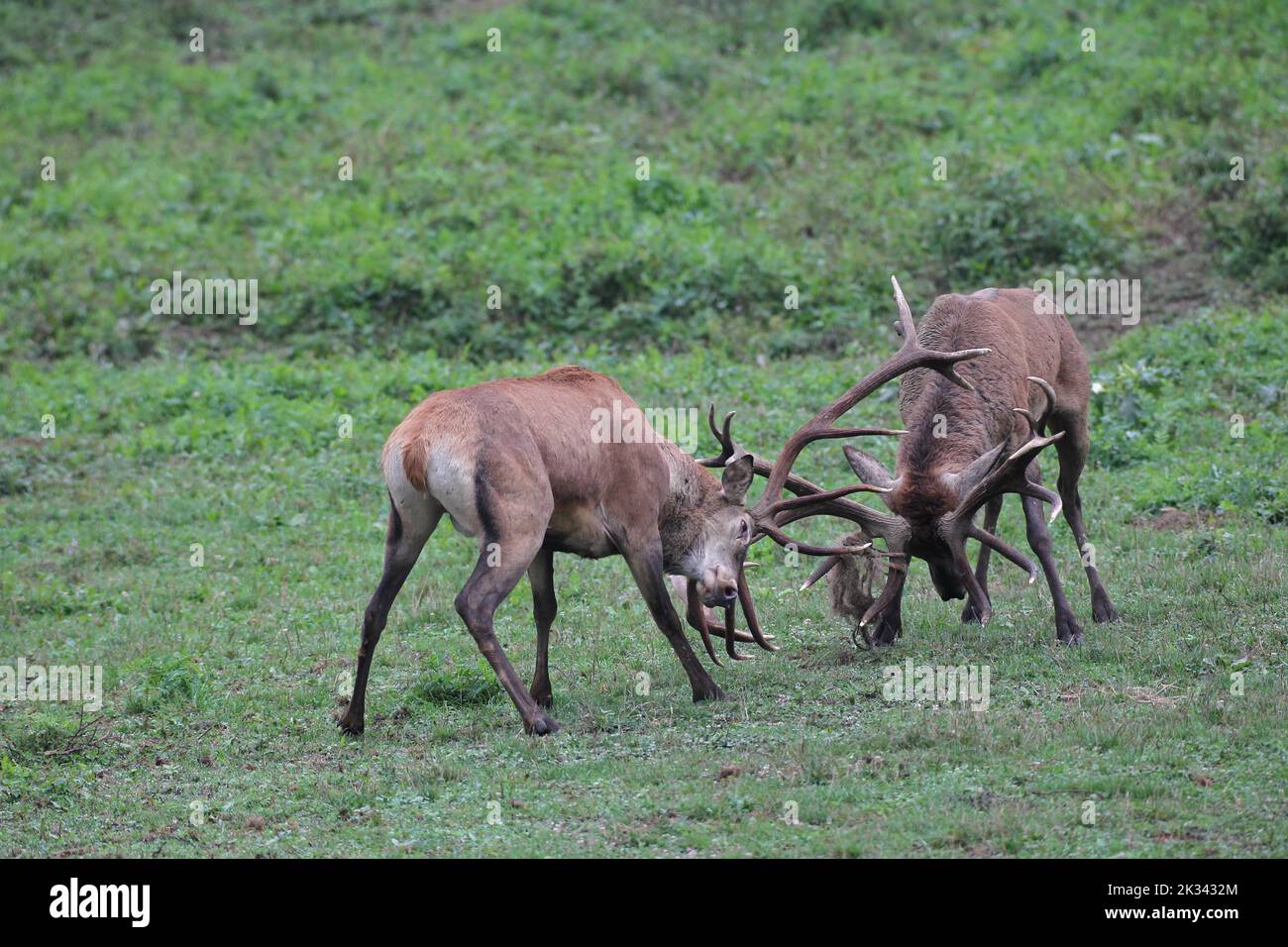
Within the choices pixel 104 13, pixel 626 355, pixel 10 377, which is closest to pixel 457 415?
pixel 626 355

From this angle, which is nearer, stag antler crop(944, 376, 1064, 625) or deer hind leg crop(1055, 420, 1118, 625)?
stag antler crop(944, 376, 1064, 625)

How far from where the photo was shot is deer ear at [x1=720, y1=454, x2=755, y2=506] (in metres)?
9.62

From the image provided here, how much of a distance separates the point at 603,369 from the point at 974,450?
698cm

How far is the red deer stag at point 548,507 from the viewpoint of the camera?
329 inches

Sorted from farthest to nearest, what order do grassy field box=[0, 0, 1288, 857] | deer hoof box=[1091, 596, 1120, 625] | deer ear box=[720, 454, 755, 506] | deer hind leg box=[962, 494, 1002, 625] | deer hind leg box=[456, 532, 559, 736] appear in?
deer hind leg box=[962, 494, 1002, 625], deer hoof box=[1091, 596, 1120, 625], deer ear box=[720, 454, 755, 506], deer hind leg box=[456, 532, 559, 736], grassy field box=[0, 0, 1288, 857]

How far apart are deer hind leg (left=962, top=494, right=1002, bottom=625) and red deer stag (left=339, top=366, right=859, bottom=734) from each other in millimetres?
1553

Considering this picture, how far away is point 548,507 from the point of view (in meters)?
8.63

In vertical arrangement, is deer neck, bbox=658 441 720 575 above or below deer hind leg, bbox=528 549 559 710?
above

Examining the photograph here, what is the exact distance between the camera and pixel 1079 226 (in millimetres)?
17578

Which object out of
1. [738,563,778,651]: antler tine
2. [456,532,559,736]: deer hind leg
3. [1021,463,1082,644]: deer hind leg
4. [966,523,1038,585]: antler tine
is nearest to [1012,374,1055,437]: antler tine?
[1021,463,1082,644]: deer hind leg

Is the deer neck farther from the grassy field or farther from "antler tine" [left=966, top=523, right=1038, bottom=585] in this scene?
"antler tine" [left=966, top=523, right=1038, bottom=585]

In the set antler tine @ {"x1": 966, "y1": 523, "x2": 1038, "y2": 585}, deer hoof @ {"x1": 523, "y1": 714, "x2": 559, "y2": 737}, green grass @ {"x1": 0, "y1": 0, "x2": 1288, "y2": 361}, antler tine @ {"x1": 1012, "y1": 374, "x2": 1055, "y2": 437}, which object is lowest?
deer hoof @ {"x1": 523, "y1": 714, "x2": 559, "y2": 737}

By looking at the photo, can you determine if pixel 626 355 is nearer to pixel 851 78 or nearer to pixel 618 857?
pixel 851 78
